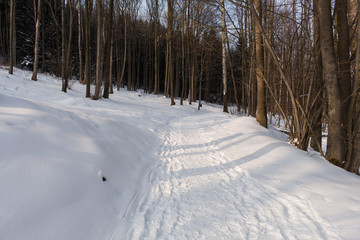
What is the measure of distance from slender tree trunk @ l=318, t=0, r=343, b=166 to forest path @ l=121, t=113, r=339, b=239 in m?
2.52

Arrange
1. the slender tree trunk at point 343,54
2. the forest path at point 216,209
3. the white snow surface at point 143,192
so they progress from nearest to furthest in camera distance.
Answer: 1. the white snow surface at point 143,192
2. the forest path at point 216,209
3. the slender tree trunk at point 343,54

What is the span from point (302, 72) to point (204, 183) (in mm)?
5122

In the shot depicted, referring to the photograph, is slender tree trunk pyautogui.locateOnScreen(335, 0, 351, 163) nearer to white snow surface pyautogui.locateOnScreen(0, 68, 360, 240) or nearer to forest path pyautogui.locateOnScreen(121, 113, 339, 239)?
white snow surface pyautogui.locateOnScreen(0, 68, 360, 240)

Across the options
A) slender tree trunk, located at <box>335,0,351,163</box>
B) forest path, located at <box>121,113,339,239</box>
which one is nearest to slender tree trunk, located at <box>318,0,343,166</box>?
slender tree trunk, located at <box>335,0,351,163</box>

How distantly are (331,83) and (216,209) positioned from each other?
170 inches

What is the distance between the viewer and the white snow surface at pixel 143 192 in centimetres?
218

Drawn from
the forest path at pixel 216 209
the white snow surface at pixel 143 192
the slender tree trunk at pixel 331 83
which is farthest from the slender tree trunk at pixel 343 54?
the forest path at pixel 216 209

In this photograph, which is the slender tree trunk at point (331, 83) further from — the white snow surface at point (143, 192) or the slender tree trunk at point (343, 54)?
the white snow surface at point (143, 192)

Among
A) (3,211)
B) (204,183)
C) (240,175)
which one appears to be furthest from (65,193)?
(240,175)

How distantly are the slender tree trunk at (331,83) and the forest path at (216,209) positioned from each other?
2518 mm

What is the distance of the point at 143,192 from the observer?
10.8ft

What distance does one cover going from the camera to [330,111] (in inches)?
184

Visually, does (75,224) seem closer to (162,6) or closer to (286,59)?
(286,59)

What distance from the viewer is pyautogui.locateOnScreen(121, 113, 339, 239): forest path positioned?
2.32 meters
